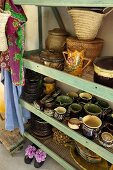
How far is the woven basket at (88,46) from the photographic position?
103 cm

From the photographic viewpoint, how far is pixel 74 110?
1.25 metres

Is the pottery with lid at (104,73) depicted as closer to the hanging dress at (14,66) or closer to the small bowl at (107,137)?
the small bowl at (107,137)

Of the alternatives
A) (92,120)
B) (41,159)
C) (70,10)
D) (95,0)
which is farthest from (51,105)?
(95,0)

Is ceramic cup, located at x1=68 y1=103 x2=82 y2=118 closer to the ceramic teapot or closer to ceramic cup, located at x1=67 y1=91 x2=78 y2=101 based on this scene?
ceramic cup, located at x1=67 y1=91 x2=78 y2=101

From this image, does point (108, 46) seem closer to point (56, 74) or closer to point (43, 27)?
point (56, 74)

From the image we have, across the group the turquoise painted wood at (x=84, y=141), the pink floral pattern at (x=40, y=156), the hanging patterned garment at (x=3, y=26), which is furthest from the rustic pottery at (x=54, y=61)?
the pink floral pattern at (x=40, y=156)

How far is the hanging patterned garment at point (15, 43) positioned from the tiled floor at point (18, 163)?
701mm

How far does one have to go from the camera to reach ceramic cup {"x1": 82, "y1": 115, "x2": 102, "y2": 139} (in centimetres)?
106

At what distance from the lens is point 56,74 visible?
3.38 ft

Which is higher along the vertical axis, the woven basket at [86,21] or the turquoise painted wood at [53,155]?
the woven basket at [86,21]

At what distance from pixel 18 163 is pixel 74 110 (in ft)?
2.28

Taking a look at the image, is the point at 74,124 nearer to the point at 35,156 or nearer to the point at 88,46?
the point at 88,46

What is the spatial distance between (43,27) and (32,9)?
0.56 ft

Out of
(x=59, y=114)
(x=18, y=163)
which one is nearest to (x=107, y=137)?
(x=59, y=114)
